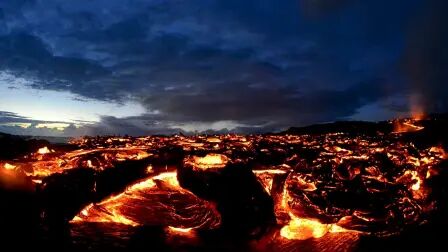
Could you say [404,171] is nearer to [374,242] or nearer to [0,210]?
[374,242]

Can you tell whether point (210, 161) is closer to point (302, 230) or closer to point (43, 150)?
point (302, 230)

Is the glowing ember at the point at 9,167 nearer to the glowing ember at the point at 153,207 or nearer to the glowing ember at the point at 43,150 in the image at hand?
the glowing ember at the point at 43,150

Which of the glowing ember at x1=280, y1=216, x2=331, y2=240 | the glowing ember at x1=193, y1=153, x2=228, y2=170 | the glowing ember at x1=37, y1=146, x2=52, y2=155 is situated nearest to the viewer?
the glowing ember at x1=193, y1=153, x2=228, y2=170

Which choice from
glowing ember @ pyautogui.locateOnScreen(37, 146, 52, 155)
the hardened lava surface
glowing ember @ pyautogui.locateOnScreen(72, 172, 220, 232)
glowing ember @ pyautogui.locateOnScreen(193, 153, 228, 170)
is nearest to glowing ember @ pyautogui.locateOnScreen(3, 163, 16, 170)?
the hardened lava surface

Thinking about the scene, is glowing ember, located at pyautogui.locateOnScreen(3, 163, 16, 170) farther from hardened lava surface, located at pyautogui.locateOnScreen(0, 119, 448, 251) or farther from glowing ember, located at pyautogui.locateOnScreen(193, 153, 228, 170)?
glowing ember, located at pyautogui.locateOnScreen(193, 153, 228, 170)

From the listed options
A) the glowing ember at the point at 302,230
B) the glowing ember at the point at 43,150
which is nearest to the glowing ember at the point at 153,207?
the glowing ember at the point at 43,150

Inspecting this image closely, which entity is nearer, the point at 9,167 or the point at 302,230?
the point at 9,167

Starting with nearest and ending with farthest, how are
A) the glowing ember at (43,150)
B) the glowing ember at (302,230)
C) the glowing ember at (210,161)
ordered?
1. the glowing ember at (210,161)
2. the glowing ember at (302,230)
3. the glowing ember at (43,150)

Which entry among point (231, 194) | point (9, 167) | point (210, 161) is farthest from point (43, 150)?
point (231, 194)
